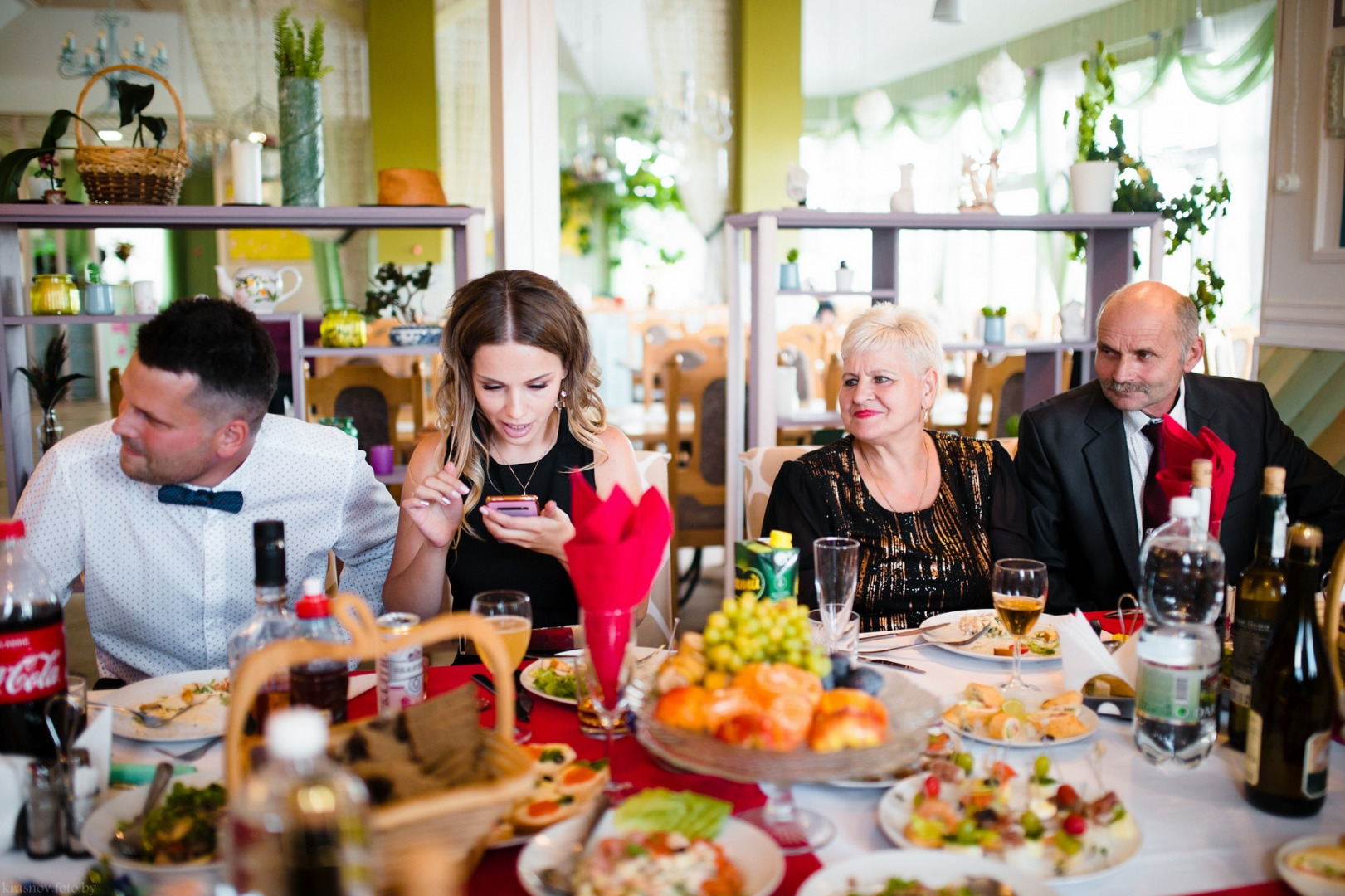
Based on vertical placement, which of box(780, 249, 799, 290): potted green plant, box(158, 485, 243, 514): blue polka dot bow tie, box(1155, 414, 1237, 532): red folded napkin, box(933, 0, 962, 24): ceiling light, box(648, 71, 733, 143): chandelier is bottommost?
A: box(158, 485, 243, 514): blue polka dot bow tie

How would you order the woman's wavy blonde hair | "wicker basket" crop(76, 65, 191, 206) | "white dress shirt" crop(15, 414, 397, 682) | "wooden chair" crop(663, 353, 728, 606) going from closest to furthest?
"white dress shirt" crop(15, 414, 397, 682) < the woman's wavy blonde hair < "wicker basket" crop(76, 65, 191, 206) < "wooden chair" crop(663, 353, 728, 606)

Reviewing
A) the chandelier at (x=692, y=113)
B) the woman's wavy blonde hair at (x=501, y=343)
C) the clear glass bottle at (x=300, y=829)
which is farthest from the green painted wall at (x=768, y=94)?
the clear glass bottle at (x=300, y=829)

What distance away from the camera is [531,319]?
6.53 feet

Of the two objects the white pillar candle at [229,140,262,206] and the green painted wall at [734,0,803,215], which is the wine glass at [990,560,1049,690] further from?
the green painted wall at [734,0,803,215]

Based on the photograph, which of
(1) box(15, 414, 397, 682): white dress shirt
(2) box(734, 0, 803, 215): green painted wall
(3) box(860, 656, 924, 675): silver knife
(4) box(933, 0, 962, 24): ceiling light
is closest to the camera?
(3) box(860, 656, 924, 675): silver knife

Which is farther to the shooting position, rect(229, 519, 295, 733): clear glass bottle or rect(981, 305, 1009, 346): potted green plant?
rect(981, 305, 1009, 346): potted green plant

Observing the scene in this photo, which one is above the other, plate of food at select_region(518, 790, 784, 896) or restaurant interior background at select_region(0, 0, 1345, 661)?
restaurant interior background at select_region(0, 0, 1345, 661)

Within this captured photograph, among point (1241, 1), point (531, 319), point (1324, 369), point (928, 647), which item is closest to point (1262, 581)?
point (928, 647)

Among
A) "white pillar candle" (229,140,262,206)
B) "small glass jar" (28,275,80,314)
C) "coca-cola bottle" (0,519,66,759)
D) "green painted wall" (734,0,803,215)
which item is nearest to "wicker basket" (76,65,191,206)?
"white pillar candle" (229,140,262,206)

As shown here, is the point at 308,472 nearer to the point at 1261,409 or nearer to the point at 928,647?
the point at 928,647

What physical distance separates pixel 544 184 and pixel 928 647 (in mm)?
2337

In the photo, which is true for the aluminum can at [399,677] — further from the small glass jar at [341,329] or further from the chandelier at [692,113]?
the chandelier at [692,113]

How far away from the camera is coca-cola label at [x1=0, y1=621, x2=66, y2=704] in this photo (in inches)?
44.1

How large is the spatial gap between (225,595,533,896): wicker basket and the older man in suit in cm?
167
